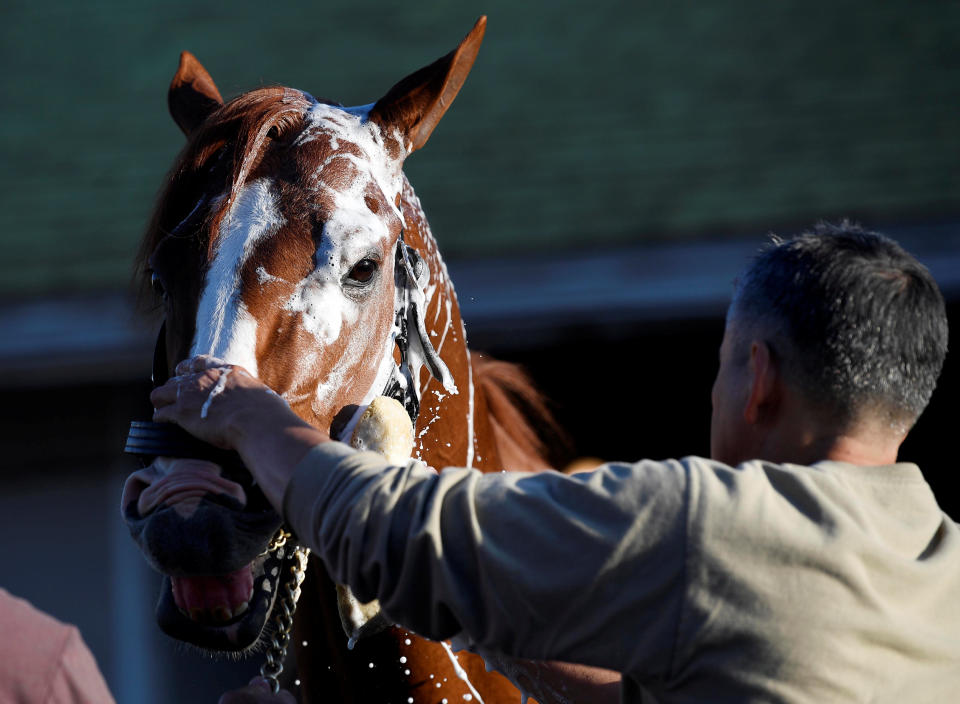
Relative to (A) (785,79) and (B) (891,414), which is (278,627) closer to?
(B) (891,414)

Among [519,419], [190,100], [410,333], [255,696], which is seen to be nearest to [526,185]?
[519,419]

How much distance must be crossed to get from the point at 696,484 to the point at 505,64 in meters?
4.89

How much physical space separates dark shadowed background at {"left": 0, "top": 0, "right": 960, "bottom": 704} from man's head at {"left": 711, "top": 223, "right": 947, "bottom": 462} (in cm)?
321

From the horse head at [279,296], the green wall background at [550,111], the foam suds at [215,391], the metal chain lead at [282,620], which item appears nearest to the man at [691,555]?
the foam suds at [215,391]

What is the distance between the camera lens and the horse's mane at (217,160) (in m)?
1.99

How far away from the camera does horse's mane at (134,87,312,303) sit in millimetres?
1994

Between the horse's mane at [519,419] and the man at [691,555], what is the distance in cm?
135

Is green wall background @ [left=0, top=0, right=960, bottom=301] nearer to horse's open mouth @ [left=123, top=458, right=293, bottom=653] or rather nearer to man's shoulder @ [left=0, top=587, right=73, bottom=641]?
horse's open mouth @ [left=123, top=458, right=293, bottom=653]

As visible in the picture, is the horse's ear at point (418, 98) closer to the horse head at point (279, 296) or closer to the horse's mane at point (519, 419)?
the horse head at point (279, 296)

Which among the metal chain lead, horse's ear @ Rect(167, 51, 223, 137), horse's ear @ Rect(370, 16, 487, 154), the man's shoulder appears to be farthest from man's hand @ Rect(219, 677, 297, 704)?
horse's ear @ Rect(167, 51, 223, 137)

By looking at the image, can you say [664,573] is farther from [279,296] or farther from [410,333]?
[410,333]

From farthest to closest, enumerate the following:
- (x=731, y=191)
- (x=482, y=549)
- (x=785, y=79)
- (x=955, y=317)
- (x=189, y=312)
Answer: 1. (x=785, y=79)
2. (x=731, y=191)
3. (x=955, y=317)
4. (x=189, y=312)
5. (x=482, y=549)

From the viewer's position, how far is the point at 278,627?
6.33ft

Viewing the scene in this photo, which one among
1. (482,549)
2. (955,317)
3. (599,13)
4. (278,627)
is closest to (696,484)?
(482,549)
